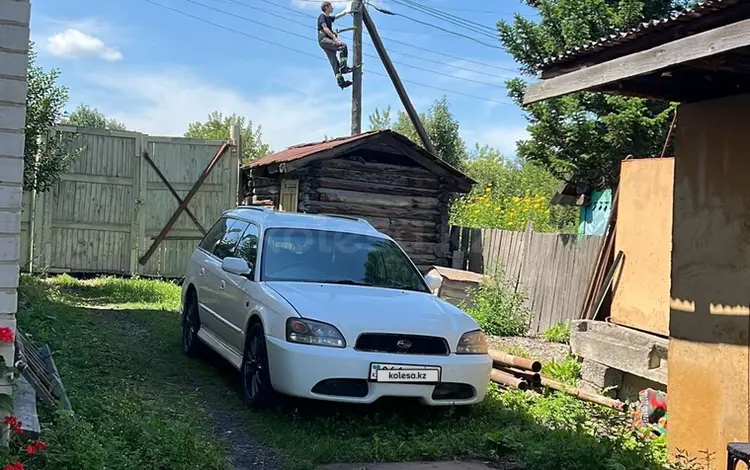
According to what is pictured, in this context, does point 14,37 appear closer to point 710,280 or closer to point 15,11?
point 15,11

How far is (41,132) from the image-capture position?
12.7 meters

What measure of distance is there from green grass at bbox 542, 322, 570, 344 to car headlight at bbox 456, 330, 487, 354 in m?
4.45

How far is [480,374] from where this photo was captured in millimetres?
6547

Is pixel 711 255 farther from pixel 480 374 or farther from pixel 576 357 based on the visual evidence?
pixel 576 357

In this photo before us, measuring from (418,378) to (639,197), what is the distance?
12.7 ft

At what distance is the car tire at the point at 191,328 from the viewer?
8.75 m

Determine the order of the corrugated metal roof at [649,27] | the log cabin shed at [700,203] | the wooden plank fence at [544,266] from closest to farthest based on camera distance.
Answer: the corrugated metal roof at [649,27]
the log cabin shed at [700,203]
the wooden plank fence at [544,266]

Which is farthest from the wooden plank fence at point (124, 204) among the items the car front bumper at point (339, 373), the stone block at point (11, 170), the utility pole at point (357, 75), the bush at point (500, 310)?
the stone block at point (11, 170)

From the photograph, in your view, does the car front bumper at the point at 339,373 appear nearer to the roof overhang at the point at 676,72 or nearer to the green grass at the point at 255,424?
the green grass at the point at 255,424

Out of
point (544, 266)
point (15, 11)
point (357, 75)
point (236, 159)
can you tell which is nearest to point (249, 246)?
point (15, 11)

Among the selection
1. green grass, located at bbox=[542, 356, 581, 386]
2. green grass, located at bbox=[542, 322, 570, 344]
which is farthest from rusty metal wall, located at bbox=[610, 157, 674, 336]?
green grass, located at bbox=[542, 322, 570, 344]

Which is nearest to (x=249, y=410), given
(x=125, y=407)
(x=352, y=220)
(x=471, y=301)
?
(x=125, y=407)

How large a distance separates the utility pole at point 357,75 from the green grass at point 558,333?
27.5 ft

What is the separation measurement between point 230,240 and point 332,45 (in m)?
11.1
